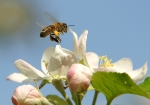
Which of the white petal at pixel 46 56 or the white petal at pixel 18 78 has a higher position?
the white petal at pixel 46 56

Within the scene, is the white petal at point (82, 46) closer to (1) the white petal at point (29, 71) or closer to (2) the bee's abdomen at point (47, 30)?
(1) the white petal at point (29, 71)

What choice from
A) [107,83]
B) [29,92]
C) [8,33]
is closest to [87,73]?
[107,83]

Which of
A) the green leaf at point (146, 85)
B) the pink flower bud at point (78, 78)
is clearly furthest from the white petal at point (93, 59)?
the green leaf at point (146, 85)

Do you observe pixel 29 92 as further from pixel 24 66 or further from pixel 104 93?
pixel 104 93

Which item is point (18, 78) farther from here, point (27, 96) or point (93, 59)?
point (93, 59)

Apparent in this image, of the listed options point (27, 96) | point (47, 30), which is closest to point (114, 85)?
point (27, 96)

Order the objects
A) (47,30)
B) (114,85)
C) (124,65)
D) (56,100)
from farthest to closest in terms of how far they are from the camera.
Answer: (47,30), (124,65), (56,100), (114,85)
